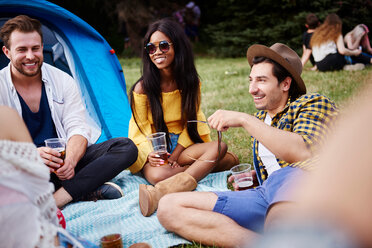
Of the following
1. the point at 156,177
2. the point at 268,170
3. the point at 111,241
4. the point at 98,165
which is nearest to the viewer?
the point at 111,241

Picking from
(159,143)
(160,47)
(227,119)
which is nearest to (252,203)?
(227,119)

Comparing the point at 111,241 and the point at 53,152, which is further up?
the point at 53,152

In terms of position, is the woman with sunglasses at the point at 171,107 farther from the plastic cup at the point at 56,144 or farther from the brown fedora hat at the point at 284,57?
the brown fedora hat at the point at 284,57

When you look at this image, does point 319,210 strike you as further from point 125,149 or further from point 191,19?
point 191,19

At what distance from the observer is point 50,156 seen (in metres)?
2.51

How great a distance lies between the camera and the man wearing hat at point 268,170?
76.2 inches

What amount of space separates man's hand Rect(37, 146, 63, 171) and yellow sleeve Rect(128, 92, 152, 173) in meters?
0.81

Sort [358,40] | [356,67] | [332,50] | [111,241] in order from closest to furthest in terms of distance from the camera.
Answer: [111,241], [356,67], [332,50], [358,40]

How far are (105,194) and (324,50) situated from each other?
6.26 m

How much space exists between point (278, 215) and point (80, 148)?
1882mm

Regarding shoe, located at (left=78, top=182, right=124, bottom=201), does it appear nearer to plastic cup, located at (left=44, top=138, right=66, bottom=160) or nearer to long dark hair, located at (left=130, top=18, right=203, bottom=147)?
plastic cup, located at (left=44, top=138, right=66, bottom=160)

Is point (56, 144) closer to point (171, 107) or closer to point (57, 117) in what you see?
point (57, 117)

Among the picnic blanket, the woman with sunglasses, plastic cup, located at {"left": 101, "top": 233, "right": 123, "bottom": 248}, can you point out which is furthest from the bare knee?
plastic cup, located at {"left": 101, "top": 233, "right": 123, "bottom": 248}

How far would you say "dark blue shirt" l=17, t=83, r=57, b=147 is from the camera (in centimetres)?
296
